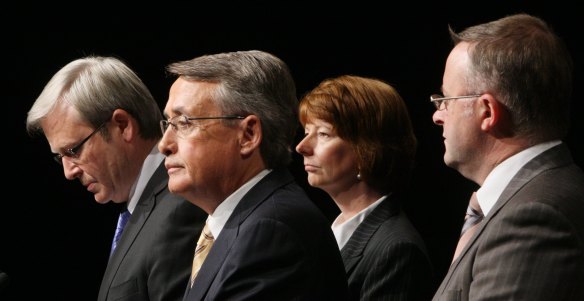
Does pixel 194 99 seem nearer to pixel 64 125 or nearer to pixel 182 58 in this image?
pixel 64 125

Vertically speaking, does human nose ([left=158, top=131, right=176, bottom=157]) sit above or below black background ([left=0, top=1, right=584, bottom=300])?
above

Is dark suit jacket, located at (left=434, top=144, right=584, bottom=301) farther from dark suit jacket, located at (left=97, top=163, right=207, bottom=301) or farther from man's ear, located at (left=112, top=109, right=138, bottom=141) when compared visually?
man's ear, located at (left=112, top=109, right=138, bottom=141)

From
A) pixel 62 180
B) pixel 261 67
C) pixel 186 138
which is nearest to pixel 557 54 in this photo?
pixel 261 67

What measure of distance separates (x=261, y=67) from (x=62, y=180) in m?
2.74

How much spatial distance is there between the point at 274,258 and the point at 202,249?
434 millimetres

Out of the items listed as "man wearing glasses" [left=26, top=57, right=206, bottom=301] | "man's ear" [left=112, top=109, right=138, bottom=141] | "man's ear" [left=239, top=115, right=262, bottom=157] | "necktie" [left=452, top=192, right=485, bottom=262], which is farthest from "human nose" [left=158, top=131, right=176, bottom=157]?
"necktie" [left=452, top=192, right=485, bottom=262]

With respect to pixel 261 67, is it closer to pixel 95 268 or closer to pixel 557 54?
pixel 557 54

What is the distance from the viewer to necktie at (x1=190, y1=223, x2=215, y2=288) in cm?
270

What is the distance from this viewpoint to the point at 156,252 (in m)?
2.96

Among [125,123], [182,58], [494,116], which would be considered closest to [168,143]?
[125,123]

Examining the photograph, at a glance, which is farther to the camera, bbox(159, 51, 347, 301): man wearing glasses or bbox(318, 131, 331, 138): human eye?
bbox(318, 131, 331, 138): human eye

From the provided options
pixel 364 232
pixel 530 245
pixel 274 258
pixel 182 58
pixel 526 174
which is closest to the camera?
pixel 530 245

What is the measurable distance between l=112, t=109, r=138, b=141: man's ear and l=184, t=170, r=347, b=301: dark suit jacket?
98 cm

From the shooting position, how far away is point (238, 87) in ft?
8.71
